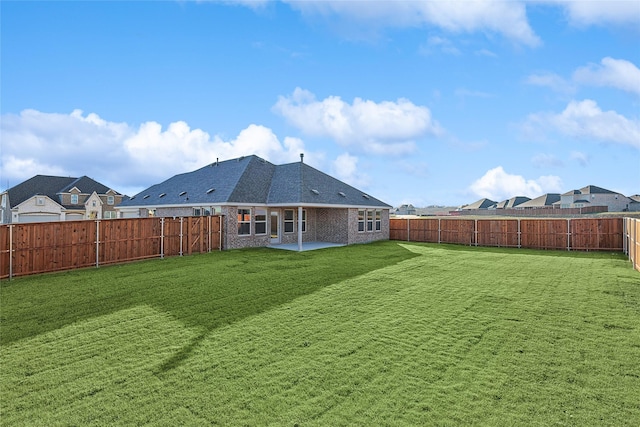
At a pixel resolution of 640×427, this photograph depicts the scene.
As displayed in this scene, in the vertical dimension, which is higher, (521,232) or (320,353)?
(521,232)

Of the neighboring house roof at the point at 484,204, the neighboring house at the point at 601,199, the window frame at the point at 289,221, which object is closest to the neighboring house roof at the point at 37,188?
the window frame at the point at 289,221

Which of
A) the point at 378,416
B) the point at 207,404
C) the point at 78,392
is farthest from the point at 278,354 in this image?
the point at 78,392

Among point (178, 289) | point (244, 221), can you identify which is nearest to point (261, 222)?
point (244, 221)

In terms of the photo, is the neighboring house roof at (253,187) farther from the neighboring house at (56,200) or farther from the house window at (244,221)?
the neighboring house at (56,200)

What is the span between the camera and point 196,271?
11148mm

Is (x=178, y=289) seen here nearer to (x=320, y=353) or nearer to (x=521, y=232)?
(x=320, y=353)

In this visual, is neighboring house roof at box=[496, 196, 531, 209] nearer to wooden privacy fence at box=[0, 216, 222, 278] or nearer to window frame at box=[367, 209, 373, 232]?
window frame at box=[367, 209, 373, 232]

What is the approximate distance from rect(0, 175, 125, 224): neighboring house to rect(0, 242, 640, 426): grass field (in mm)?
33736

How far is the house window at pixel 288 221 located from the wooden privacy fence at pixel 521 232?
8.27 m

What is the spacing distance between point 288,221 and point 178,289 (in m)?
11.9

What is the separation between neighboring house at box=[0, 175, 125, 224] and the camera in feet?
114

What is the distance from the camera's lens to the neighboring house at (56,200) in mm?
34719

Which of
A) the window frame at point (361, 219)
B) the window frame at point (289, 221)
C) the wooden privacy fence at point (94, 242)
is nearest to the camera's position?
the wooden privacy fence at point (94, 242)

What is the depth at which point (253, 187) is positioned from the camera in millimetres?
19375
